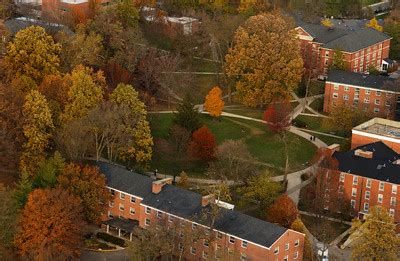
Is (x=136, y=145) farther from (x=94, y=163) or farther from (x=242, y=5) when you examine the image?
(x=242, y=5)

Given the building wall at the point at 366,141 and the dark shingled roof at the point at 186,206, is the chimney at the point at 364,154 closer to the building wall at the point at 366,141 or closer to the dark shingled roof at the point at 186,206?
the building wall at the point at 366,141

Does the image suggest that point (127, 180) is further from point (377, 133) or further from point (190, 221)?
point (377, 133)

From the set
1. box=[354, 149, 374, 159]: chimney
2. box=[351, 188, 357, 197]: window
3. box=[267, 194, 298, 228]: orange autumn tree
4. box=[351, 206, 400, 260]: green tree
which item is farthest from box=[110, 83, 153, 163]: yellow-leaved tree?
box=[351, 206, 400, 260]: green tree

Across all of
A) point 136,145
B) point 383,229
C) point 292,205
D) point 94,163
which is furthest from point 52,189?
point 383,229

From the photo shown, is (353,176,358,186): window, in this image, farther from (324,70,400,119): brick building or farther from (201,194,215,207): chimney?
(324,70,400,119): brick building

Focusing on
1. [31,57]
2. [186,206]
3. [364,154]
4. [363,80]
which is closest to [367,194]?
[364,154]

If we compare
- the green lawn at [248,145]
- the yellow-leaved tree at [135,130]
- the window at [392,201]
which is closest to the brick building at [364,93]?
the green lawn at [248,145]
